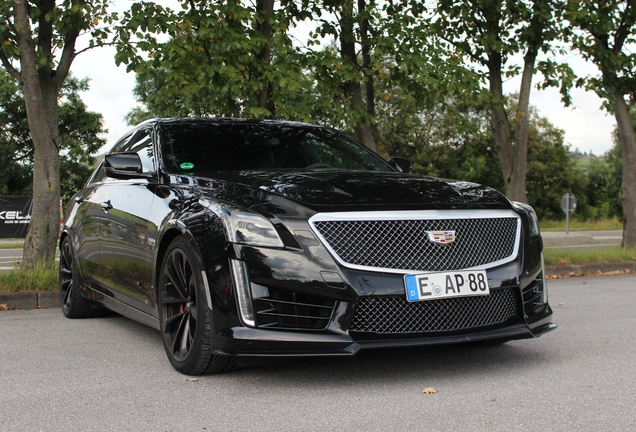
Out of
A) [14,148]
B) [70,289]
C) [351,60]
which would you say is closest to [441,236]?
[70,289]

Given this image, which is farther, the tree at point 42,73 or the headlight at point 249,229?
the tree at point 42,73

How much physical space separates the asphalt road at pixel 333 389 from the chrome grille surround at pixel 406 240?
66cm

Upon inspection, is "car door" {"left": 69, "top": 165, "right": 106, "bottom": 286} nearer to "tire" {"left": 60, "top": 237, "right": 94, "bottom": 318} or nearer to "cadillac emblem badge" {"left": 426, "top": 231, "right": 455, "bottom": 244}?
"tire" {"left": 60, "top": 237, "right": 94, "bottom": 318}

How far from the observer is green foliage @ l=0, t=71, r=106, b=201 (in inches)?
1454

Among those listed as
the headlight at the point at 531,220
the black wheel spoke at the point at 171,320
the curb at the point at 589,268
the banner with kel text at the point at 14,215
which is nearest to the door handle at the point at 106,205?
the black wheel spoke at the point at 171,320

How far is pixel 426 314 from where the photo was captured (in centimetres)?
417

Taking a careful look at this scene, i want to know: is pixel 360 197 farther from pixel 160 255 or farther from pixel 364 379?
pixel 160 255

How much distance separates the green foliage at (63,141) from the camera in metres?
36.9

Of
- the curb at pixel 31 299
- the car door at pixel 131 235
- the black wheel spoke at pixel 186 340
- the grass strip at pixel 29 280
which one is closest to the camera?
the black wheel spoke at pixel 186 340

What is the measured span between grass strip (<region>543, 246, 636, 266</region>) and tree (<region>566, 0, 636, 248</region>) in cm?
195

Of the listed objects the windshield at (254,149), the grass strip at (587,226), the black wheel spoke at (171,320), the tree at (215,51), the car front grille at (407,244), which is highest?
the tree at (215,51)

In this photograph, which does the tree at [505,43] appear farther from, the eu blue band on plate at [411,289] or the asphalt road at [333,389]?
the eu blue band on plate at [411,289]

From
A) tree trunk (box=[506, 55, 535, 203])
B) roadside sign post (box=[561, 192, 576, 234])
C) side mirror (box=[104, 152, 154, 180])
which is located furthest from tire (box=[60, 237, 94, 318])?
roadside sign post (box=[561, 192, 576, 234])

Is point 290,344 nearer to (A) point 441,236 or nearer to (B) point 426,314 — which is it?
(B) point 426,314
